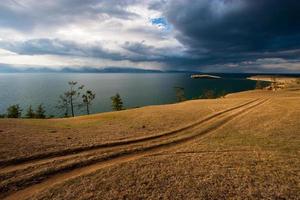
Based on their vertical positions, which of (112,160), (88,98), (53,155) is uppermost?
(53,155)

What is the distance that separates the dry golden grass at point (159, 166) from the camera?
9.84 metres

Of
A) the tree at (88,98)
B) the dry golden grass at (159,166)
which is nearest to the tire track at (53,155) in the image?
the dry golden grass at (159,166)

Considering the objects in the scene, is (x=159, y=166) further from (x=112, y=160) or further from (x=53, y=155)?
(x=53, y=155)

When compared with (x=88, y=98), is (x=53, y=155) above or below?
above

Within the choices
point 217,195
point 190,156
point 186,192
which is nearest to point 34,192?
point 186,192

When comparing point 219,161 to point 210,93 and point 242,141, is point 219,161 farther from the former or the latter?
point 210,93

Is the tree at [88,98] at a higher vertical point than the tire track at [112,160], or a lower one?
lower

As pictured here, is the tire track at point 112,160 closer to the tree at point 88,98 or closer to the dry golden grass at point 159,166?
the dry golden grass at point 159,166

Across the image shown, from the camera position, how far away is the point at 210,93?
113000 millimetres

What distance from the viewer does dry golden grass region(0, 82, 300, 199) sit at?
9.84 m

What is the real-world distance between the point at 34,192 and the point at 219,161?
11145mm

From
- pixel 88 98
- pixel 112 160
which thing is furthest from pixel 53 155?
pixel 88 98

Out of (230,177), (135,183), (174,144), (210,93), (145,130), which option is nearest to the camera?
(135,183)

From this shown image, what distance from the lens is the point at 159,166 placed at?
12711 millimetres
